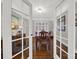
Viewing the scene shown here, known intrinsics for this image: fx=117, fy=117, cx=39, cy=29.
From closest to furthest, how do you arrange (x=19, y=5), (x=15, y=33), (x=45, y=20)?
1. (x=15, y=33)
2. (x=19, y=5)
3. (x=45, y=20)

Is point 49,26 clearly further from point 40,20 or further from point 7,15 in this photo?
point 7,15

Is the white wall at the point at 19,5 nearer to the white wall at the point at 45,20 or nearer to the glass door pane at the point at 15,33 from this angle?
the glass door pane at the point at 15,33

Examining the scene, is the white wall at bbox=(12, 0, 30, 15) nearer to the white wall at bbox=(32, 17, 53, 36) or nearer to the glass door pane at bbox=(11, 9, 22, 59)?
the glass door pane at bbox=(11, 9, 22, 59)

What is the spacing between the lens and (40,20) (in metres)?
11.7

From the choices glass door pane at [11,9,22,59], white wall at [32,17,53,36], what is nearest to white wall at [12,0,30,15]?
glass door pane at [11,9,22,59]

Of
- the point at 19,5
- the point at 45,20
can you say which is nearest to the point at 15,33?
the point at 19,5

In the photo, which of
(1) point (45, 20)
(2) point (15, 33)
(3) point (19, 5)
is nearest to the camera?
(2) point (15, 33)

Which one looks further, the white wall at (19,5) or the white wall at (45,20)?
the white wall at (45,20)

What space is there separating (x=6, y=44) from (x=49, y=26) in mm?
10516

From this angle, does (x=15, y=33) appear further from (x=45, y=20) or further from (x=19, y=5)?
(x=45, y=20)

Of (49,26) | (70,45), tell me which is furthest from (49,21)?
(70,45)

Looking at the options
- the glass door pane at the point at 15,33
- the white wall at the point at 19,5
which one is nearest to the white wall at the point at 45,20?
the white wall at the point at 19,5

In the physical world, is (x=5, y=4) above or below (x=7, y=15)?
above

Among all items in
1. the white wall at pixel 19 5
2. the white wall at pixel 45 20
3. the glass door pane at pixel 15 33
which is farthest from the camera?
the white wall at pixel 45 20
